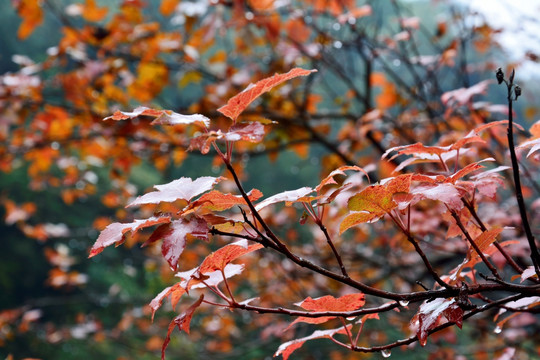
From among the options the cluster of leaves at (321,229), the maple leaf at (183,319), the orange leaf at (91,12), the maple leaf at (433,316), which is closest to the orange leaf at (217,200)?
the cluster of leaves at (321,229)

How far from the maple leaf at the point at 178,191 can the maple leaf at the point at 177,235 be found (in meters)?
0.03

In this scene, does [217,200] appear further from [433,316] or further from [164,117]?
[433,316]

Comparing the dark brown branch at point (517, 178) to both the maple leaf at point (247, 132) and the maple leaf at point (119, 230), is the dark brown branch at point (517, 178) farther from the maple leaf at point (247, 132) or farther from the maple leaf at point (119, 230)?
the maple leaf at point (119, 230)

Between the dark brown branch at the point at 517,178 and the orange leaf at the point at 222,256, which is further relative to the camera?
the orange leaf at the point at 222,256

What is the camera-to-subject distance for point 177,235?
1.52ft

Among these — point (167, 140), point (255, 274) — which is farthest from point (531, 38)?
point (255, 274)

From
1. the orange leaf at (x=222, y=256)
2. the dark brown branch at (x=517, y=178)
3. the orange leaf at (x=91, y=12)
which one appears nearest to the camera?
the dark brown branch at (x=517, y=178)

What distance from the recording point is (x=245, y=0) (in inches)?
69.5

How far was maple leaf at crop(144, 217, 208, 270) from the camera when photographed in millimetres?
455

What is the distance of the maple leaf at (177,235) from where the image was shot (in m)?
0.45

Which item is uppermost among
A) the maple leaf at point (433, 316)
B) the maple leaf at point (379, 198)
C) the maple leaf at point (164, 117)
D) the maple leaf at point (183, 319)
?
the maple leaf at point (164, 117)

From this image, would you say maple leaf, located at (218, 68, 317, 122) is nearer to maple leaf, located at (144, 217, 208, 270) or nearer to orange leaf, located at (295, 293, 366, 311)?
maple leaf, located at (144, 217, 208, 270)

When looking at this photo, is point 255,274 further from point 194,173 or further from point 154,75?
point 194,173

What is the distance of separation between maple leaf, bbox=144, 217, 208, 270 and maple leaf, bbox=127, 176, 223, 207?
1.2 inches
